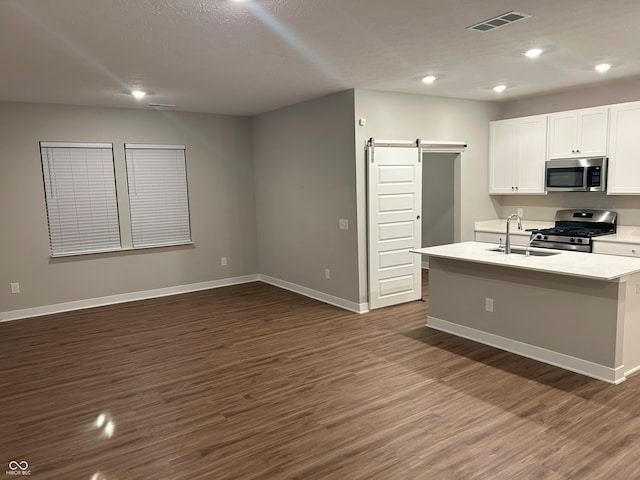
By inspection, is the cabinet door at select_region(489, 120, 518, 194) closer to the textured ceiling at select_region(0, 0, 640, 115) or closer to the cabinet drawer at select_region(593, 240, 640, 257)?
the textured ceiling at select_region(0, 0, 640, 115)

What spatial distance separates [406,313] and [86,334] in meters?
3.62

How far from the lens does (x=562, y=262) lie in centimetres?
371

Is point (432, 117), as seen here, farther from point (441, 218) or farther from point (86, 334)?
point (86, 334)

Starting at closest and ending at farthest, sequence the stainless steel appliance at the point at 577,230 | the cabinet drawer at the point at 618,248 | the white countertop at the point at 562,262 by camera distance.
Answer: the white countertop at the point at 562,262
the cabinet drawer at the point at 618,248
the stainless steel appliance at the point at 577,230

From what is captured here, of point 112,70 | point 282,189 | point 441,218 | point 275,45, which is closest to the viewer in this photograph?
point 275,45

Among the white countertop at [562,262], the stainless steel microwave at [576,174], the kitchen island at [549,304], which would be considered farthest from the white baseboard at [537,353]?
the stainless steel microwave at [576,174]

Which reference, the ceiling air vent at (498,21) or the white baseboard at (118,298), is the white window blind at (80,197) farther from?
the ceiling air vent at (498,21)

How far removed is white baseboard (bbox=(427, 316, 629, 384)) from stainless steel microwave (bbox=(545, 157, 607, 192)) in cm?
240

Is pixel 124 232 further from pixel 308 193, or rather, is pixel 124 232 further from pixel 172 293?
pixel 308 193

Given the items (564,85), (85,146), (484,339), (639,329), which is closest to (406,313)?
(484,339)

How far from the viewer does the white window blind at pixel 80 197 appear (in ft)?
18.9

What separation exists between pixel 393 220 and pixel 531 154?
2153 mm

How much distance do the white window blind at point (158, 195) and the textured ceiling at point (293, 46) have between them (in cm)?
112

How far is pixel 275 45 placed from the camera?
3406mm
